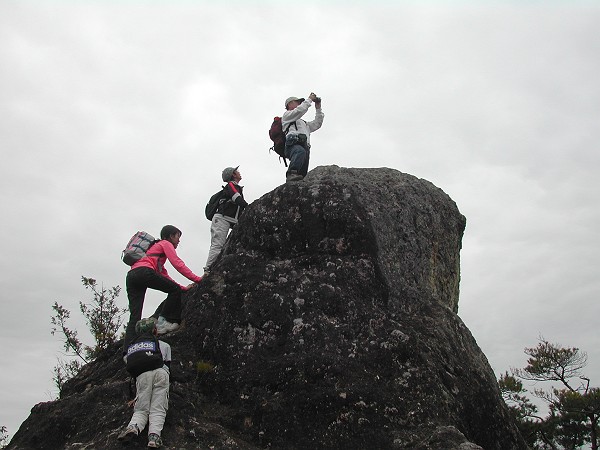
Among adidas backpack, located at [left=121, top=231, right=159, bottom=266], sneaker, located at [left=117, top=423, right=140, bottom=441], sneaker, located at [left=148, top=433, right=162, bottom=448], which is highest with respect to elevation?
adidas backpack, located at [left=121, top=231, right=159, bottom=266]

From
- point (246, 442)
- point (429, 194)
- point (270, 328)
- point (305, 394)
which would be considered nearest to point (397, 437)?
point (305, 394)

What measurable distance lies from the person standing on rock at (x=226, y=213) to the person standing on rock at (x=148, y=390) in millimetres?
4300

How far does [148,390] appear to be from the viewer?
727 centimetres

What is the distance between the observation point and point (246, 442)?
7602mm

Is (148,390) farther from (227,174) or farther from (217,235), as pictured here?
(227,174)

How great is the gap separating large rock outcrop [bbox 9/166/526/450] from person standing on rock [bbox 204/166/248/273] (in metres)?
1.30

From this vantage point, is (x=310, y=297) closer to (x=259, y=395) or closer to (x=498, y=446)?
(x=259, y=395)

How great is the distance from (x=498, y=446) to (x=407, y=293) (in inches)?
108

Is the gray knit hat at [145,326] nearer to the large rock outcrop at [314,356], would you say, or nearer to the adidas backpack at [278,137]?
the large rock outcrop at [314,356]

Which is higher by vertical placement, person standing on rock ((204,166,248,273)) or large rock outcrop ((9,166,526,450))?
person standing on rock ((204,166,248,273))

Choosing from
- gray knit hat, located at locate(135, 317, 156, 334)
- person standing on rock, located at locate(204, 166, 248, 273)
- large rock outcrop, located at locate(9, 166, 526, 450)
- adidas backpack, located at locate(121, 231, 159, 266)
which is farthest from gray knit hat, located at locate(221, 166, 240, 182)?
gray knit hat, located at locate(135, 317, 156, 334)

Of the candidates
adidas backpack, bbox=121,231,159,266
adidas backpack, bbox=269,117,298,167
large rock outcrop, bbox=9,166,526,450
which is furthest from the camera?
adidas backpack, bbox=269,117,298,167

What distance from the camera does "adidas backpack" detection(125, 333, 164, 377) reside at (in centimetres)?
748

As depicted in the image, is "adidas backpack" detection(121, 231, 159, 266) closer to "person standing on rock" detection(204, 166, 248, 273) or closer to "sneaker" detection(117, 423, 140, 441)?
"person standing on rock" detection(204, 166, 248, 273)
